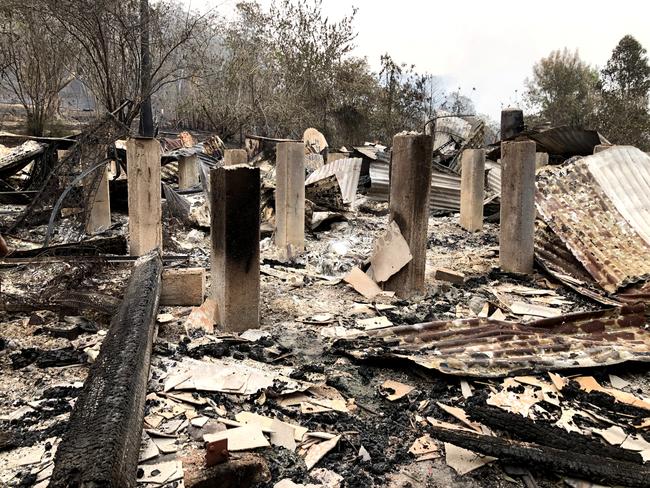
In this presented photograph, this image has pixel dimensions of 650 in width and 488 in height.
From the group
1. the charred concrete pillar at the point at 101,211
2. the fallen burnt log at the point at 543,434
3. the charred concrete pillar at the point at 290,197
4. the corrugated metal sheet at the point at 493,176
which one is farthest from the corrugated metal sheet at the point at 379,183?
the fallen burnt log at the point at 543,434

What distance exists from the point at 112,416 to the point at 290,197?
16.4 ft

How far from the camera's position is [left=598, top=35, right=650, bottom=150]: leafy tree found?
17922 millimetres

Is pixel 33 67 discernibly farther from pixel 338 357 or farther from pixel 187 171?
pixel 338 357

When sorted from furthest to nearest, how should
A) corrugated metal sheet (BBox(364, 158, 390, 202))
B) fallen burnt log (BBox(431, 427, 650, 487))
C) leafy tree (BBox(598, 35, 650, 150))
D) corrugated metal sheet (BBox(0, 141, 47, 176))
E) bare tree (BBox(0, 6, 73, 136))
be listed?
leafy tree (BBox(598, 35, 650, 150)) < bare tree (BBox(0, 6, 73, 136)) < corrugated metal sheet (BBox(364, 158, 390, 202)) < corrugated metal sheet (BBox(0, 141, 47, 176)) < fallen burnt log (BBox(431, 427, 650, 487))

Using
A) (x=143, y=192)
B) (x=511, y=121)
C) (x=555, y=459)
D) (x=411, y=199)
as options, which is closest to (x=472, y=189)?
(x=511, y=121)

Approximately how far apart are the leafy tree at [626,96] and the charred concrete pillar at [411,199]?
14.7m

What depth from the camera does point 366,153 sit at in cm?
1170

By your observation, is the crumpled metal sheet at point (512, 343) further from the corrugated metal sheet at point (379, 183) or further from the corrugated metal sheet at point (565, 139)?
the corrugated metal sheet at point (379, 183)

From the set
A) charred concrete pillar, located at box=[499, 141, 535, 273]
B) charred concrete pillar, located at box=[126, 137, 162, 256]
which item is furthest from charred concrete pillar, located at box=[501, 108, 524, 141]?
charred concrete pillar, located at box=[126, 137, 162, 256]

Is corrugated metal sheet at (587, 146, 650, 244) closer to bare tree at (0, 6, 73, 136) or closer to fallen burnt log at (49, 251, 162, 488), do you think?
fallen burnt log at (49, 251, 162, 488)

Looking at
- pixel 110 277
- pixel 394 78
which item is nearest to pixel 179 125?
pixel 394 78

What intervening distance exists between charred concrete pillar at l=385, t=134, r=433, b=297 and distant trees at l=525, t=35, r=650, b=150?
1492cm

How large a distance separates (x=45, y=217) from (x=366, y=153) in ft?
21.4

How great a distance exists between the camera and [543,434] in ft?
8.54
